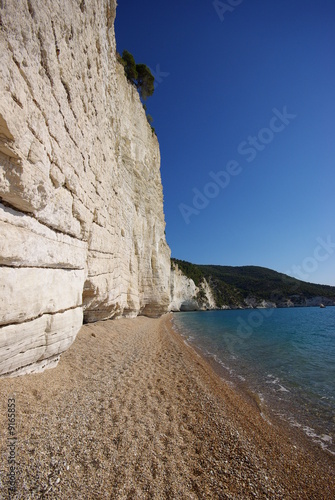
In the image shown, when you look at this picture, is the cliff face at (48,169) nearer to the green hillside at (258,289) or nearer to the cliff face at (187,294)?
the cliff face at (187,294)

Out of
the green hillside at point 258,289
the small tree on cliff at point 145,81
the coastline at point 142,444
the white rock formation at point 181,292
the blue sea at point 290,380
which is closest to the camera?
the coastline at point 142,444

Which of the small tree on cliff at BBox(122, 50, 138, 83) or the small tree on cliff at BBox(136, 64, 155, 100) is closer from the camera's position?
the small tree on cliff at BBox(122, 50, 138, 83)

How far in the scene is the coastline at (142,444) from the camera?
2.92m

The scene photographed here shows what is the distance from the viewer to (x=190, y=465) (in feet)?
12.1

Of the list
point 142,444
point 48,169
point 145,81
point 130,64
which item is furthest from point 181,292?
point 48,169

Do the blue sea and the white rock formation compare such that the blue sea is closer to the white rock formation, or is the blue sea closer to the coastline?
the coastline

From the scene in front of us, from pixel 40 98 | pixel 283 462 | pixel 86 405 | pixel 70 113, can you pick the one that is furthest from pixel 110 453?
pixel 70 113

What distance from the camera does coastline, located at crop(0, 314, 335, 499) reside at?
2916mm

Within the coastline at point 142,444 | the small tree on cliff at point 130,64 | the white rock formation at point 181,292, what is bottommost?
the coastline at point 142,444

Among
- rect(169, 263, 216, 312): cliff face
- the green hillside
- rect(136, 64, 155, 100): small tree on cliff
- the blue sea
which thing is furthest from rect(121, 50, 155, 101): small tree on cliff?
the green hillside

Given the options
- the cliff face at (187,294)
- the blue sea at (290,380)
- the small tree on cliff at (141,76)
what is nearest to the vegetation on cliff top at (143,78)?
the small tree on cliff at (141,76)

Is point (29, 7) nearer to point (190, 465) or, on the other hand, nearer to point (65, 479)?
point (65, 479)

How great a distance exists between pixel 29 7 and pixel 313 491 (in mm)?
9416

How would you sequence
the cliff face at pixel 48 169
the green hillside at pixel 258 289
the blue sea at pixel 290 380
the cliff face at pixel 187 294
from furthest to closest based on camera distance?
1. the green hillside at pixel 258 289
2. the cliff face at pixel 187 294
3. the blue sea at pixel 290 380
4. the cliff face at pixel 48 169
